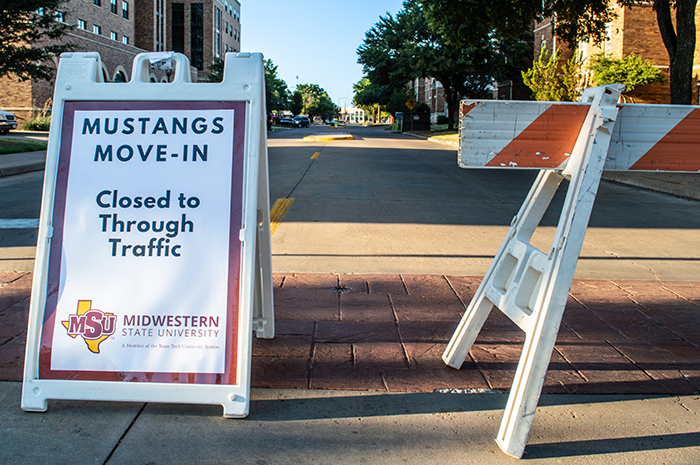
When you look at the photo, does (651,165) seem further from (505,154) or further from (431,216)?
(431,216)

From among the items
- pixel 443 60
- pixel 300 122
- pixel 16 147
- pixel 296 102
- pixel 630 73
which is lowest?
pixel 16 147

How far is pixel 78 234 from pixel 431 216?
245 inches

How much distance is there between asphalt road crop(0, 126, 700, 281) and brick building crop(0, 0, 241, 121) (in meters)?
16.1

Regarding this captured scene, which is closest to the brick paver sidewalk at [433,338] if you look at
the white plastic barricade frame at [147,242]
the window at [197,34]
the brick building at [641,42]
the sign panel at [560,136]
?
the white plastic barricade frame at [147,242]

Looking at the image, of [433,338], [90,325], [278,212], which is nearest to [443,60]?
[278,212]

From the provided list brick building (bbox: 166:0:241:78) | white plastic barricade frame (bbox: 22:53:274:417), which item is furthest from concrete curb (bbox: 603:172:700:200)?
brick building (bbox: 166:0:241:78)

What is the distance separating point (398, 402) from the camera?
295cm

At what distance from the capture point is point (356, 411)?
2.85 metres

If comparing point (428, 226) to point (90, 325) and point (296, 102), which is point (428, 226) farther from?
point (296, 102)

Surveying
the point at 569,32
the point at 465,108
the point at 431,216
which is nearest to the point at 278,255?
the point at 431,216

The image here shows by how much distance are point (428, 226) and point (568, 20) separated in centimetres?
1445

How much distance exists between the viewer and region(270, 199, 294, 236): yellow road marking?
25.0 feet

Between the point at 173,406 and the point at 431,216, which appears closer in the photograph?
the point at 173,406

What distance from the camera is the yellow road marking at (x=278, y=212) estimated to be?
763 centimetres
